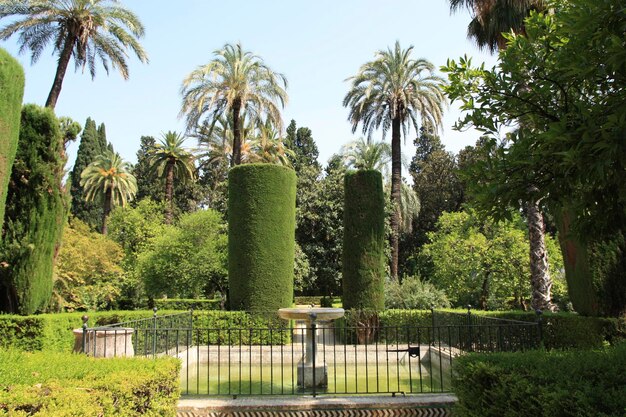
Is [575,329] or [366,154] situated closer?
[575,329]

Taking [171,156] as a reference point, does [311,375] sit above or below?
below

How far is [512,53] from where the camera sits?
5.69 meters

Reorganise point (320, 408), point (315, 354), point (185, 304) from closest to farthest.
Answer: point (320, 408), point (315, 354), point (185, 304)

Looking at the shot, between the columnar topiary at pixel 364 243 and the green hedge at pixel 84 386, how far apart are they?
9.94 metres

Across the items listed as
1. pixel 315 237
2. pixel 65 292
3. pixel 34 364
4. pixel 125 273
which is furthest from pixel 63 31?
pixel 34 364

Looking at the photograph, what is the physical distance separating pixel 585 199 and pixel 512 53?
187 cm

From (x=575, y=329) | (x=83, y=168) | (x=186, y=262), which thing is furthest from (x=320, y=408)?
(x=83, y=168)

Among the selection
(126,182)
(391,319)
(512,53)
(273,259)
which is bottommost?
(391,319)

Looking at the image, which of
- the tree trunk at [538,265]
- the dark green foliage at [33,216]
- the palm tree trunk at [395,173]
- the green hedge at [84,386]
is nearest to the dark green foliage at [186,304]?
the palm tree trunk at [395,173]

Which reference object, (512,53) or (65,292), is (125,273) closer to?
(65,292)

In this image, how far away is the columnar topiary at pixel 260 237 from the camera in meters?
14.4

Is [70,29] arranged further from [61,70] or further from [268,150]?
[268,150]

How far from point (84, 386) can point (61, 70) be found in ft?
55.1

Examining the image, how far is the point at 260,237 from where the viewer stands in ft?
48.0
